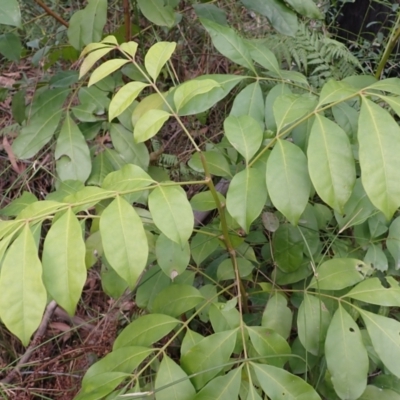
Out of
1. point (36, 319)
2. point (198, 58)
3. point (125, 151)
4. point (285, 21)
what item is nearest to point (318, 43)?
point (198, 58)

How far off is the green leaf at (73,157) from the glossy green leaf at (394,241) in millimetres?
702

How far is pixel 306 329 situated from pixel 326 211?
0.37 metres

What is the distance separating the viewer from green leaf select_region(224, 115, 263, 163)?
78 cm

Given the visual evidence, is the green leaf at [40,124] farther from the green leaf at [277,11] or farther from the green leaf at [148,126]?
the green leaf at [277,11]

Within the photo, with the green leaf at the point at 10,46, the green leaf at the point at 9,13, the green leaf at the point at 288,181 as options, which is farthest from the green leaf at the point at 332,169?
the green leaf at the point at 10,46

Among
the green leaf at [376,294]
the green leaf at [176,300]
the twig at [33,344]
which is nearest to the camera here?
the green leaf at [376,294]

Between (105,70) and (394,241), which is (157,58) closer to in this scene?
(105,70)

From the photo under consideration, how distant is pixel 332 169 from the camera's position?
69 cm

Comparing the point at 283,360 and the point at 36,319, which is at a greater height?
the point at 36,319

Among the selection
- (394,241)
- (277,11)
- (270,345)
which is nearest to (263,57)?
(277,11)

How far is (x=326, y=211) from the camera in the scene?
3.78 feet

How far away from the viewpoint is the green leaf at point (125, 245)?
628 mm

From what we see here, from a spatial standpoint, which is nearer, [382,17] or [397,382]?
[397,382]

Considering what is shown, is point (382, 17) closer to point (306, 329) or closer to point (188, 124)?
point (188, 124)
